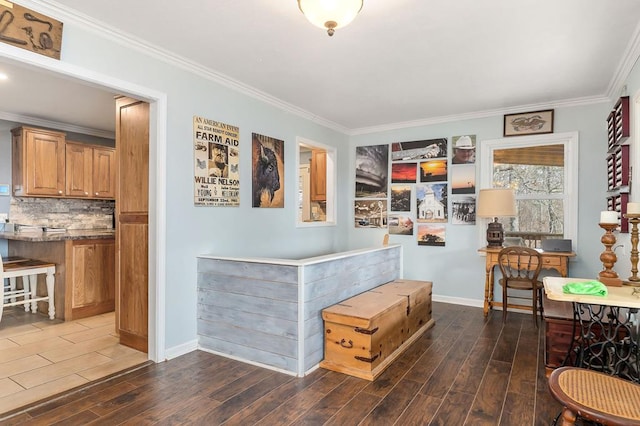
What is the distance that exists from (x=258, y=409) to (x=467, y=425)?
1.20m

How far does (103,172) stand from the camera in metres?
5.47

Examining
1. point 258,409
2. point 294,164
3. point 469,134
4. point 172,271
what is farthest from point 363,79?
point 258,409

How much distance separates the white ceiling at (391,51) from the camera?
2.38m

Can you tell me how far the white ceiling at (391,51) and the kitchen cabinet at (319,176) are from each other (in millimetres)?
1186

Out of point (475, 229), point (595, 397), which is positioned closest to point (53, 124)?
point (475, 229)

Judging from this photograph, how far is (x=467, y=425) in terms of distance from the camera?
209 centimetres

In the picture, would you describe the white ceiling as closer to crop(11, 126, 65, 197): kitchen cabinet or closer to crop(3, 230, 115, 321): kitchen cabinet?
crop(11, 126, 65, 197): kitchen cabinet

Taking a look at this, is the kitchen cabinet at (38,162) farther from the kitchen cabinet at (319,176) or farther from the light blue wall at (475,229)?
the light blue wall at (475,229)

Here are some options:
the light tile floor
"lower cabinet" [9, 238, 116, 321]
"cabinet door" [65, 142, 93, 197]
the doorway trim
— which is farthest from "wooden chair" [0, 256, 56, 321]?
the doorway trim

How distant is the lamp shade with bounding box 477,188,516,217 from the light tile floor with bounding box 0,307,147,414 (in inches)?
148

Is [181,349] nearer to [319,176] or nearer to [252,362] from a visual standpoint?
[252,362]

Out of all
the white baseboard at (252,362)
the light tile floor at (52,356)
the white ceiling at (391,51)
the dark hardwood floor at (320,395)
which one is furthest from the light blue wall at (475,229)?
the light tile floor at (52,356)

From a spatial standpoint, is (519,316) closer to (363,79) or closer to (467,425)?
(467,425)

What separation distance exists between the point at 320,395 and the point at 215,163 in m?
2.16
